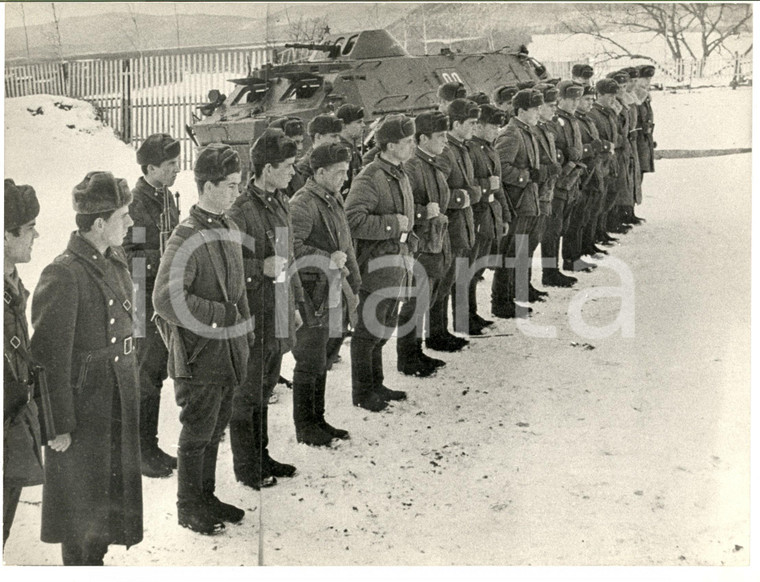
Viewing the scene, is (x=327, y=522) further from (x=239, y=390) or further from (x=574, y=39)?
(x=574, y=39)

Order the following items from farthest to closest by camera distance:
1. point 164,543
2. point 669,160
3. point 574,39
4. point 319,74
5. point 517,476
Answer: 1. point 319,74
2. point 669,160
3. point 574,39
4. point 517,476
5. point 164,543

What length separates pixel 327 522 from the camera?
3957 mm

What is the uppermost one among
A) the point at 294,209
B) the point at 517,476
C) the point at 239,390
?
the point at 294,209

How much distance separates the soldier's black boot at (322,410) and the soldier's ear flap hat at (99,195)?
1.36m

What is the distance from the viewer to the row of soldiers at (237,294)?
334 centimetres

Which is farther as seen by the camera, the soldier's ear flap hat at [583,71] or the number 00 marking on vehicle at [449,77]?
the number 00 marking on vehicle at [449,77]

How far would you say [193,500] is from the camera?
12.1 feet

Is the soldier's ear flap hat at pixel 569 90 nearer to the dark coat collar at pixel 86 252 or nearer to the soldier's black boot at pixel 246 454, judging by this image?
the soldier's black boot at pixel 246 454

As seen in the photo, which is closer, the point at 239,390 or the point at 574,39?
the point at 239,390

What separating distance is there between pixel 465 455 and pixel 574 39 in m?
2.16

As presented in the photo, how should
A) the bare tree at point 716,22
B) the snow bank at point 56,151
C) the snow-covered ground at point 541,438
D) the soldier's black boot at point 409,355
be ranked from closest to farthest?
the snow bank at point 56,151
the snow-covered ground at point 541,438
the bare tree at point 716,22
the soldier's black boot at point 409,355

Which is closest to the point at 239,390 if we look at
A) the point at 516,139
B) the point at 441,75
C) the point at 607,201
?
the point at 516,139

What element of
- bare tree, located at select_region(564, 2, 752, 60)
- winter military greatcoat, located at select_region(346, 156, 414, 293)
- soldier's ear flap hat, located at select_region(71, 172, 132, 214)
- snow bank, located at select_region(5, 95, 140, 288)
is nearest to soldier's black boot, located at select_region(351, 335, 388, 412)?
winter military greatcoat, located at select_region(346, 156, 414, 293)

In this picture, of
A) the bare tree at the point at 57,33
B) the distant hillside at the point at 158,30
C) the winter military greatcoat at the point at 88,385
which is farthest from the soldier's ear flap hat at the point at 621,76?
the winter military greatcoat at the point at 88,385
